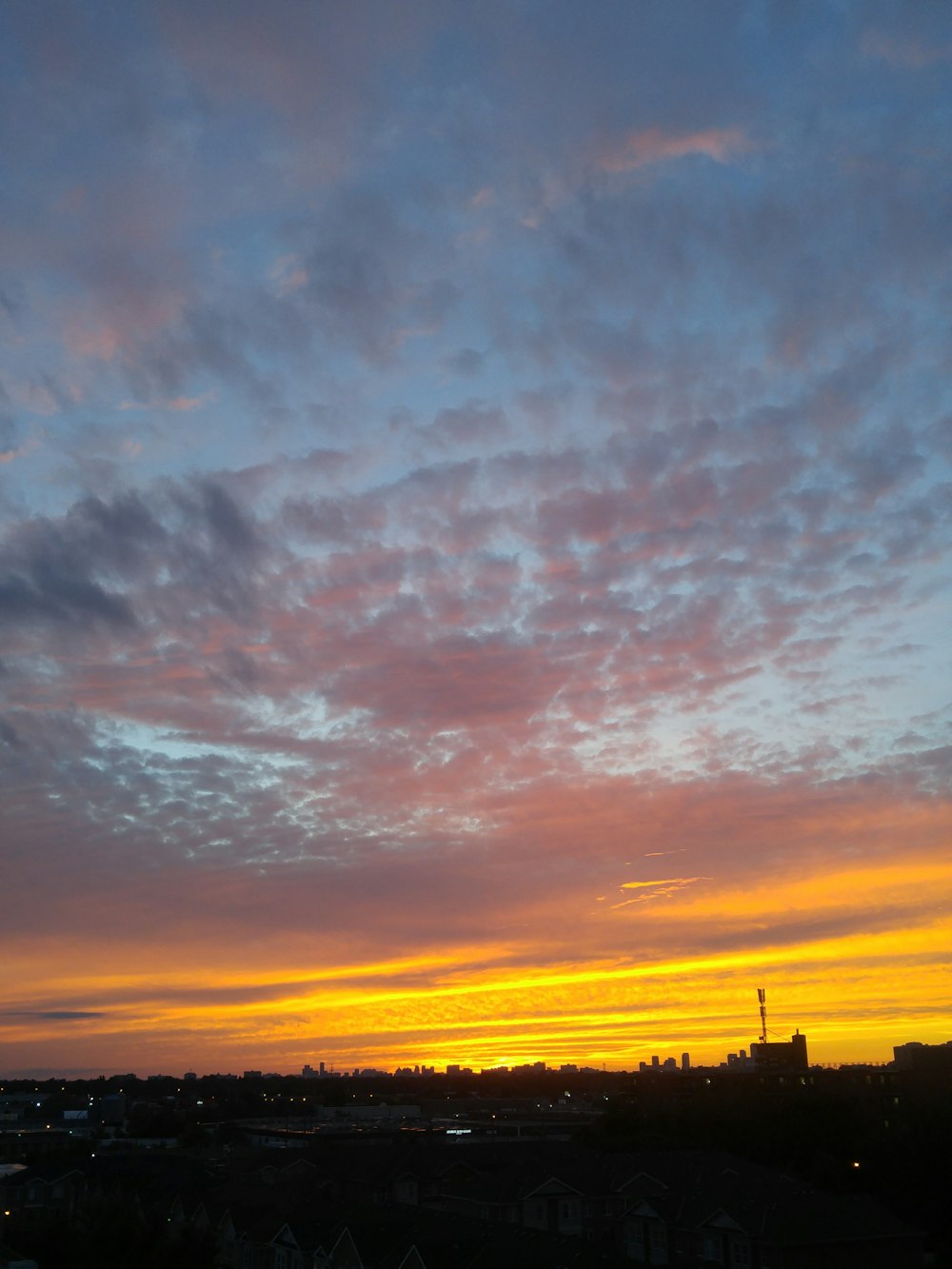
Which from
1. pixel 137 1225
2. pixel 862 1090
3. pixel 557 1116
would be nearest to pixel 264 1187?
pixel 137 1225

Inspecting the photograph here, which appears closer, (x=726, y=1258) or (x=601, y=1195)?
(x=726, y=1258)

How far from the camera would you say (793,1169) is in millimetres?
64562

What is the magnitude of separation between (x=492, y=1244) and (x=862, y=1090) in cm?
10224

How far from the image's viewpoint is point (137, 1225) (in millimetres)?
36469

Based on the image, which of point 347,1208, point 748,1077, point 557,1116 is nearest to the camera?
point 347,1208

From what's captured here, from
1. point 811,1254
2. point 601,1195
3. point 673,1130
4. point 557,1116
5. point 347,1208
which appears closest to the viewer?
point 811,1254

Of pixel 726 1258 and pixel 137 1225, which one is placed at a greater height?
pixel 137 1225

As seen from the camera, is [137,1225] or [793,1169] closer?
[137,1225]

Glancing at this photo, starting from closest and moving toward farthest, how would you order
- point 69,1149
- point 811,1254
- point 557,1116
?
1. point 811,1254
2. point 69,1149
3. point 557,1116

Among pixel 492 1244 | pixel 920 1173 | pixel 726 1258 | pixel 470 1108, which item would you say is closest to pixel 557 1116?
pixel 470 1108

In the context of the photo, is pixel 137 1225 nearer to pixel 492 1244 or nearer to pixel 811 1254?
pixel 492 1244

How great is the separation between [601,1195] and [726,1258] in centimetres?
985

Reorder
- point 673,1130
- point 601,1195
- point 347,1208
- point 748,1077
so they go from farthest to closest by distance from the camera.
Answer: point 748,1077
point 673,1130
point 601,1195
point 347,1208

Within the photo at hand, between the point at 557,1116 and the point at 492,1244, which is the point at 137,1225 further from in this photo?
the point at 557,1116
